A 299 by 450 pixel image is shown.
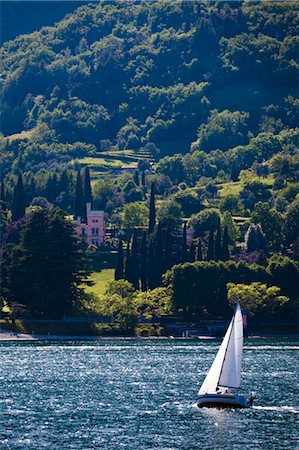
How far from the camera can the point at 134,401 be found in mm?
102500

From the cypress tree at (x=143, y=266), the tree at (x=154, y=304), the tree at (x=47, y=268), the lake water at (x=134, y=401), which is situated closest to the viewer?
the lake water at (x=134, y=401)

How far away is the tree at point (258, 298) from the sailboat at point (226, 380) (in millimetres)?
78317

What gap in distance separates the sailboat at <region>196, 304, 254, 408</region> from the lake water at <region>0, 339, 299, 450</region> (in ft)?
3.34

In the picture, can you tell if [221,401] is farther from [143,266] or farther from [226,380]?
[143,266]

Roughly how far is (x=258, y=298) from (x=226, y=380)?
271 ft

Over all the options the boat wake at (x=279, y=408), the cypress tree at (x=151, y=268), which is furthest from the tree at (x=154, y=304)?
the boat wake at (x=279, y=408)

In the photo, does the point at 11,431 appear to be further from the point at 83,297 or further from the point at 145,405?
the point at 83,297

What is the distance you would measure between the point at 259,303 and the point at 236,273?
31.3 feet

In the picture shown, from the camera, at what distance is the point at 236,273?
19025cm

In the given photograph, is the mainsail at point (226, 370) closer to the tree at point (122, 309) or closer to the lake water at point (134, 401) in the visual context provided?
the lake water at point (134, 401)

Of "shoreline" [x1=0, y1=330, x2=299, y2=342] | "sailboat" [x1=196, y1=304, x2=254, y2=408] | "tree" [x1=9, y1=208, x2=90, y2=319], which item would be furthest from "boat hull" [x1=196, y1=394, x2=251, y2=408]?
"tree" [x1=9, y1=208, x2=90, y2=319]

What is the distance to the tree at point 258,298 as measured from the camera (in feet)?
596

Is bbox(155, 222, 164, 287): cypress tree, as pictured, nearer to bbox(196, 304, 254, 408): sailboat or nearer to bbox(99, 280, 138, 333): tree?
bbox(99, 280, 138, 333): tree

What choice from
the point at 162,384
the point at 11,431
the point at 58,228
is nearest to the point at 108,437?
the point at 11,431
